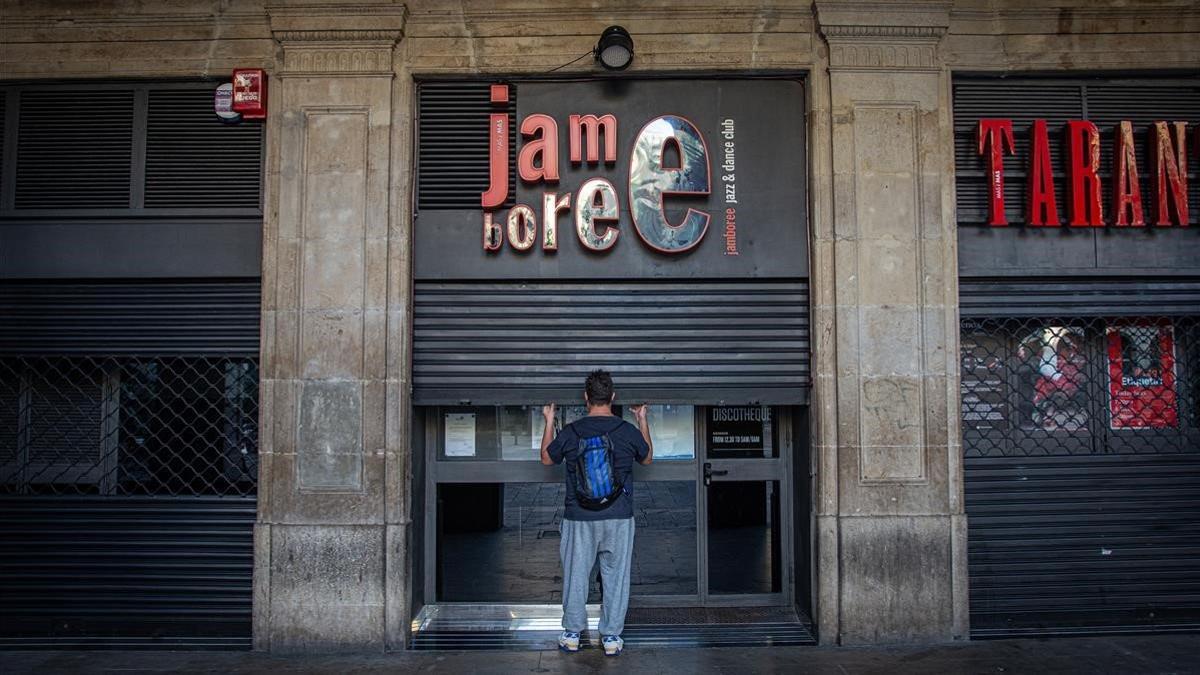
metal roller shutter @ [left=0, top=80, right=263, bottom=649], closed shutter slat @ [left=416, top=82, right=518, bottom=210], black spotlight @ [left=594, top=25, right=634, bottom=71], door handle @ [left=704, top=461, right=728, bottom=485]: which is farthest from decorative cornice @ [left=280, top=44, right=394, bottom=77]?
door handle @ [left=704, top=461, right=728, bottom=485]

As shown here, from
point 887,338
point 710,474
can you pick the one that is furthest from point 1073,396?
point 710,474

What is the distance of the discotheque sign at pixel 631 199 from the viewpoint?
264 inches

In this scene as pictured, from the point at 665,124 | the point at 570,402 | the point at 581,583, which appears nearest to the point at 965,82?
the point at 665,124

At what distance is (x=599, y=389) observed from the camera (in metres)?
6.21

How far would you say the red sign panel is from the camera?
6930 mm

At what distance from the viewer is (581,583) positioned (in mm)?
6180

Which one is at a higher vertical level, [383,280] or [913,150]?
[913,150]

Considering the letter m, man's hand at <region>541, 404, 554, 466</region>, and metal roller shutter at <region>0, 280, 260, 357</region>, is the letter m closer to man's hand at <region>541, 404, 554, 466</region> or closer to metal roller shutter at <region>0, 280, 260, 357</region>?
man's hand at <region>541, 404, 554, 466</region>

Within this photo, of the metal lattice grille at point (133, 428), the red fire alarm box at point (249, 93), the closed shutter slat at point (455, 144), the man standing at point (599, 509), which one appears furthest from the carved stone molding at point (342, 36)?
the man standing at point (599, 509)

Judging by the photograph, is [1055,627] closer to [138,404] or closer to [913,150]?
[913,150]

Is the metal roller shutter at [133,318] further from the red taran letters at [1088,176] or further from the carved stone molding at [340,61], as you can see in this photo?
the red taran letters at [1088,176]

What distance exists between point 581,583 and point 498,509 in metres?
1.37

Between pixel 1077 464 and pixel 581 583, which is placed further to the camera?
pixel 1077 464

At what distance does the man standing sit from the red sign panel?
4094mm
